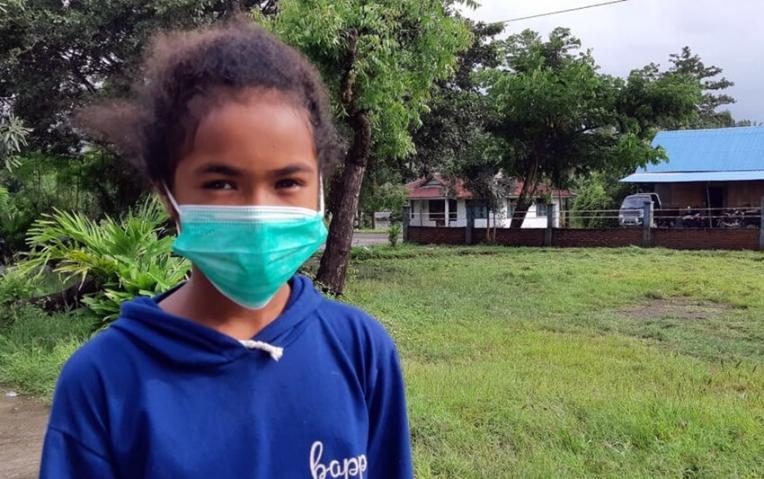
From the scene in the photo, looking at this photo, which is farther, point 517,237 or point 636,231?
point 517,237

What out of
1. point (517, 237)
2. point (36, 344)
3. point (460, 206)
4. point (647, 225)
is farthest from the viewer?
point (460, 206)

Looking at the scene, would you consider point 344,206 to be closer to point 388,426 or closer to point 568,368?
point 568,368

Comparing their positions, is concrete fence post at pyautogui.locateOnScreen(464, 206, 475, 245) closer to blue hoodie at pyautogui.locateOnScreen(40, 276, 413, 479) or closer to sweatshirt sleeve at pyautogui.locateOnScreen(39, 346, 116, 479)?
blue hoodie at pyautogui.locateOnScreen(40, 276, 413, 479)

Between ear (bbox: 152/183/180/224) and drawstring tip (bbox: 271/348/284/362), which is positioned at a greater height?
ear (bbox: 152/183/180/224)

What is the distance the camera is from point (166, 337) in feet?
3.89

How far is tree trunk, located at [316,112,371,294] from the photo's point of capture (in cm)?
997

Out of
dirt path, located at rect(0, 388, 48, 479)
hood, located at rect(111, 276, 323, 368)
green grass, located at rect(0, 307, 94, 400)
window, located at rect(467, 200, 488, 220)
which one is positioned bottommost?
dirt path, located at rect(0, 388, 48, 479)

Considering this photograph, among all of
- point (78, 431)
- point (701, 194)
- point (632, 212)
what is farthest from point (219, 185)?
point (701, 194)

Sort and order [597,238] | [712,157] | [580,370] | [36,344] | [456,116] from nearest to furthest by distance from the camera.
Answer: [580,370]
[36,344]
[456,116]
[597,238]
[712,157]

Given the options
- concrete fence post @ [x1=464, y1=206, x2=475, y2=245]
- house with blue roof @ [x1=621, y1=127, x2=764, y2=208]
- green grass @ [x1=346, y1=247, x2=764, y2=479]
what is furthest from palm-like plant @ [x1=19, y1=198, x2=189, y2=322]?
house with blue roof @ [x1=621, y1=127, x2=764, y2=208]

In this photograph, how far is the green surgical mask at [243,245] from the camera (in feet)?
3.96

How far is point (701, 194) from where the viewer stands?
24500mm

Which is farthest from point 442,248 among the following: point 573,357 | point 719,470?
point 719,470

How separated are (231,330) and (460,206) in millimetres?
35159
